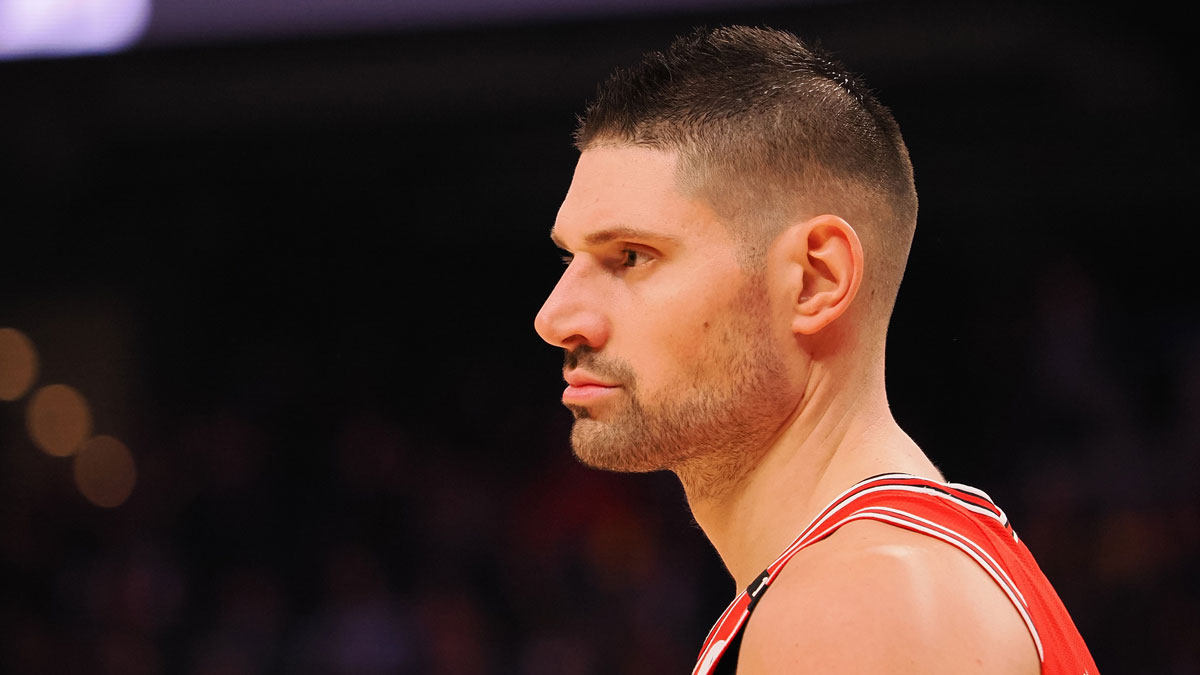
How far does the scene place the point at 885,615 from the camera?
1426 mm

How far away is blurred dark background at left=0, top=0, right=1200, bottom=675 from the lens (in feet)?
22.2

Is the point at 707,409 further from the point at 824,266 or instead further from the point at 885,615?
the point at 885,615

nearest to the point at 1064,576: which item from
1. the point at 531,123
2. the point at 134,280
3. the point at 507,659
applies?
the point at 507,659

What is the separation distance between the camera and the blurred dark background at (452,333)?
22.2 ft

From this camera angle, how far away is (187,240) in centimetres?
919

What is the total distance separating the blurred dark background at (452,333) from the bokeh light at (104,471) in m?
0.09

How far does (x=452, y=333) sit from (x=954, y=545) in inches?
291

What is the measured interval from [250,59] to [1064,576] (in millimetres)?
5581

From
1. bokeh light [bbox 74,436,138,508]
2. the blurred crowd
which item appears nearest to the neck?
the blurred crowd

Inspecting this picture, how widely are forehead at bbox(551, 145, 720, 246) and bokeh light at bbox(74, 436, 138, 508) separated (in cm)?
751

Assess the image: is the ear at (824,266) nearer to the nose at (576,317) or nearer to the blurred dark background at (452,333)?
the nose at (576,317)

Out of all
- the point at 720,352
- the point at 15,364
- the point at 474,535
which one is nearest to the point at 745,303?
the point at 720,352

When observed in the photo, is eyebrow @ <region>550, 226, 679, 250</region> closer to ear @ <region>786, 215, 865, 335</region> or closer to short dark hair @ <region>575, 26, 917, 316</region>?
short dark hair @ <region>575, 26, 917, 316</region>

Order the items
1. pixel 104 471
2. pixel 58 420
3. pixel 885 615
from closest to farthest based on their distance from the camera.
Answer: pixel 885 615
pixel 104 471
pixel 58 420
